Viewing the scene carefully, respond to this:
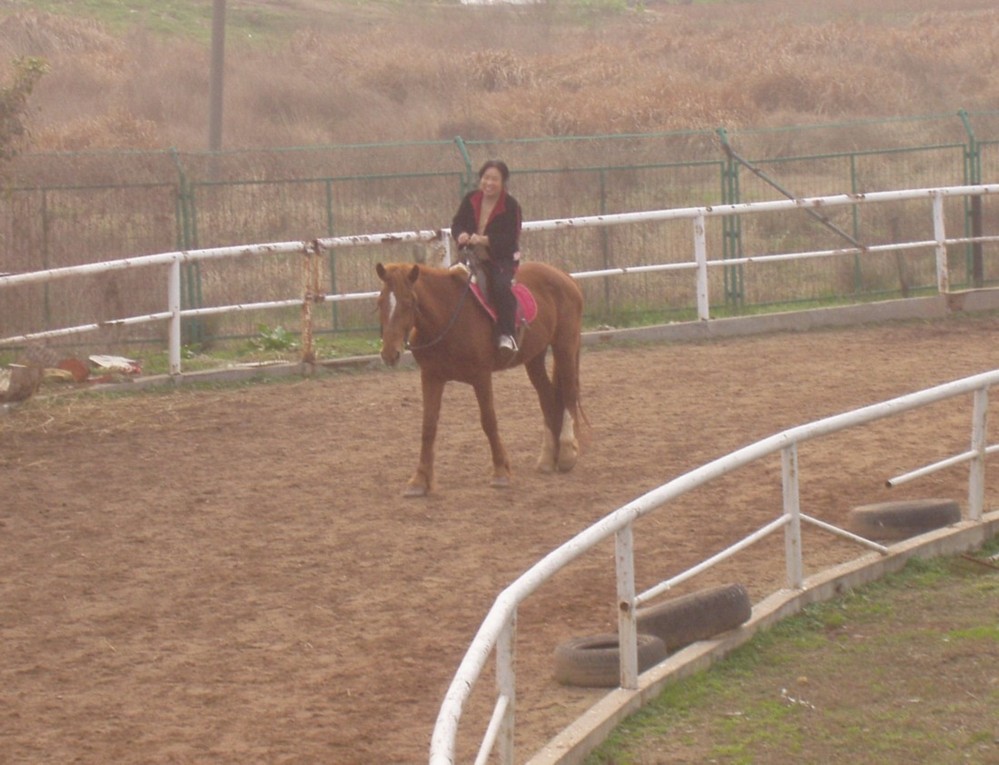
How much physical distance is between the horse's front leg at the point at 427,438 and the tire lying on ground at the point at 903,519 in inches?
110

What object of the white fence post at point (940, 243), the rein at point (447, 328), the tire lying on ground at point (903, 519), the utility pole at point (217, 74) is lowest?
the tire lying on ground at point (903, 519)

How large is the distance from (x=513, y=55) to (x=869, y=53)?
31.2ft

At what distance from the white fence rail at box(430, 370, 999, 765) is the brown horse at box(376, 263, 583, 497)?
2.79 m

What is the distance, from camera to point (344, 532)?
9.02m

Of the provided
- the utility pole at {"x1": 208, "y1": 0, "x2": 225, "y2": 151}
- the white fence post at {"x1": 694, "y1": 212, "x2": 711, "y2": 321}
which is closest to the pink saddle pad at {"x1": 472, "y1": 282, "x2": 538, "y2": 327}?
the white fence post at {"x1": 694, "y1": 212, "x2": 711, "y2": 321}

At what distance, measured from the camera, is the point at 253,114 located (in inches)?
1286

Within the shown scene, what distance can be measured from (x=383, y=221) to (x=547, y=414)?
Answer: 281 inches

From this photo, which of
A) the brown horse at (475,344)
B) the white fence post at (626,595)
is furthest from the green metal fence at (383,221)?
the white fence post at (626,595)

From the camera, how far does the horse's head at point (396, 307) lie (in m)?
9.06

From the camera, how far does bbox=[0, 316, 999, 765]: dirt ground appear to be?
6.20m

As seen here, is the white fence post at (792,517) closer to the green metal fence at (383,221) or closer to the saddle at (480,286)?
the saddle at (480,286)

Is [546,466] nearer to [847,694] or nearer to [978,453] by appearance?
[978,453]

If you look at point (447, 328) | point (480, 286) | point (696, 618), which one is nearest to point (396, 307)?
point (447, 328)

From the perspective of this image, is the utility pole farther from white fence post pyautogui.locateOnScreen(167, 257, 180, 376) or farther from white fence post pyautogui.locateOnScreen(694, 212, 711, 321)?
white fence post pyautogui.locateOnScreen(694, 212, 711, 321)
